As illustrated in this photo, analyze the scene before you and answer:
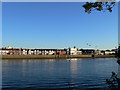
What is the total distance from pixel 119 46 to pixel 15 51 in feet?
574

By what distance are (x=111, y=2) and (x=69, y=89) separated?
13.9m

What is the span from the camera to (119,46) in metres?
6.83

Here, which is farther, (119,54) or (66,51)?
(66,51)

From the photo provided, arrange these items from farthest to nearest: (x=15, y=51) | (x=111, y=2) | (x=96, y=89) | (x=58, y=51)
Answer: (x=58, y=51) → (x=15, y=51) → (x=96, y=89) → (x=111, y=2)

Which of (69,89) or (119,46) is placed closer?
(119,46)

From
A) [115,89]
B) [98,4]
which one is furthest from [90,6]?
[115,89]

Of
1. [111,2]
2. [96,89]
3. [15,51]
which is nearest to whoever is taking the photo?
[111,2]

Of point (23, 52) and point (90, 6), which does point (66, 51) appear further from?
point (90, 6)

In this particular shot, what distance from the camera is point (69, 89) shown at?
1966cm

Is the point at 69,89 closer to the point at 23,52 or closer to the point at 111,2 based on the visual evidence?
the point at 111,2

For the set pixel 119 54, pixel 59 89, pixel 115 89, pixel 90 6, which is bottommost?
pixel 59 89

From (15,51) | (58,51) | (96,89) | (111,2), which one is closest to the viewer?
(111,2)

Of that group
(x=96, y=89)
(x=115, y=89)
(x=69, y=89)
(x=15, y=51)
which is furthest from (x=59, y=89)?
(x=15, y=51)

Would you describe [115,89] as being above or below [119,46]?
below
